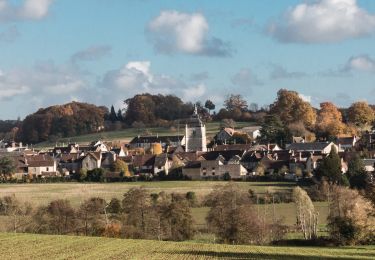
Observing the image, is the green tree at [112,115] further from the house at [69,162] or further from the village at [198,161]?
the house at [69,162]

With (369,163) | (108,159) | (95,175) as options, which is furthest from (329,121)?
(95,175)

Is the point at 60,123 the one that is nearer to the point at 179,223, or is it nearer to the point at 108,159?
the point at 108,159

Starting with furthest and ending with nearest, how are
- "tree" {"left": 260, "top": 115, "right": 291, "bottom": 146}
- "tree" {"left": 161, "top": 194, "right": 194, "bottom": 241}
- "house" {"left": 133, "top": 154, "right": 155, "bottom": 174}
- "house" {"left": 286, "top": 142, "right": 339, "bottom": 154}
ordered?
A: "tree" {"left": 260, "top": 115, "right": 291, "bottom": 146} < "house" {"left": 286, "top": 142, "right": 339, "bottom": 154} < "house" {"left": 133, "top": 154, "right": 155, "bottom": 174} < "tree" {"left": 161, "top": 194, "right": 194, "bottom": 241}

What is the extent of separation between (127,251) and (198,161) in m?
63.1

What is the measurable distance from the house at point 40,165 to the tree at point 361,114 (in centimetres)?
5445

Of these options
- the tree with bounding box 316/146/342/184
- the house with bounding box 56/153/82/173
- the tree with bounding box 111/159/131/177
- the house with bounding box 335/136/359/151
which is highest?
the house with bounding box 335/136/359/151

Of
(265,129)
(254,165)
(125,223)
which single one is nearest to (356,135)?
(265,129)

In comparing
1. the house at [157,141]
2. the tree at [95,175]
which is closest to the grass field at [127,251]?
the tree at [95,175]

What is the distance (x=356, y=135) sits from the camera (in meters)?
120

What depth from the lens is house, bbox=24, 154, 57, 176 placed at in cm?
10026

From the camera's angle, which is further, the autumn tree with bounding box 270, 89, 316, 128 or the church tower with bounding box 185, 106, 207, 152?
the autumn tree with bounding box 270, 89, 316, 128

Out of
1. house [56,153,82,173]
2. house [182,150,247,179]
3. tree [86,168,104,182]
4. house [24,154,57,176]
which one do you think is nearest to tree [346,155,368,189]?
house [182,150,247,179]

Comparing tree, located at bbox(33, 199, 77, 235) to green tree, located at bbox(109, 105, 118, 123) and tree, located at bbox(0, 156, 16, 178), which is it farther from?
green tree, located at bbox(109, 105, 118, 123)

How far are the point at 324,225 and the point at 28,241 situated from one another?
22.5 metres
